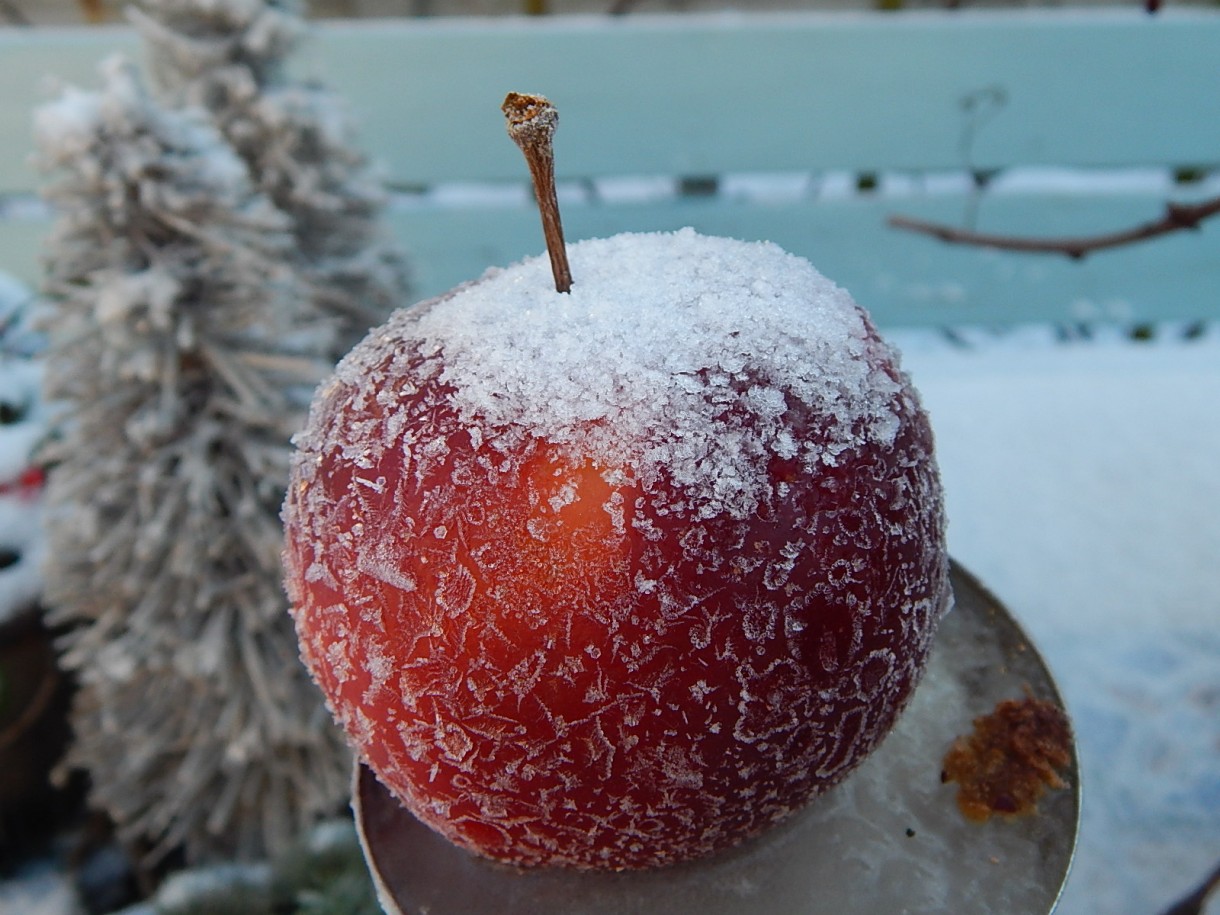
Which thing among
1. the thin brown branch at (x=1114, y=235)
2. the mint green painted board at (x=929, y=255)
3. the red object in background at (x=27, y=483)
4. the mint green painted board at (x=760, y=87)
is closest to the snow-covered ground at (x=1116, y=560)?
the mint green painted board at (x=929, y=255)

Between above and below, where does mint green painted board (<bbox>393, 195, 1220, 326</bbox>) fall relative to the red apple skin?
below

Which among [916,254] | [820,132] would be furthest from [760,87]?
[916,254]

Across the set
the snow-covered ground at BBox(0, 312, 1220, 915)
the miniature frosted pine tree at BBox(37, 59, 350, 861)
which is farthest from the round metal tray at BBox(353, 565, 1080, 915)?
the snow-covered ground at BBox(0, 312, 1220, 915)

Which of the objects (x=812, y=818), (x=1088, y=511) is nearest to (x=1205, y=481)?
(x=1088, y=511)

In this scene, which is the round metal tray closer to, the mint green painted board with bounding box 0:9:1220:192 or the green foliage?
the green foliage

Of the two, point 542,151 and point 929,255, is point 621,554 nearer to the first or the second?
point 542,151

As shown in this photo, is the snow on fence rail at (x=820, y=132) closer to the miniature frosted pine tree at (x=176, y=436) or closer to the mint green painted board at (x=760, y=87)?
the mint green painted board at (x=760, y=87)
